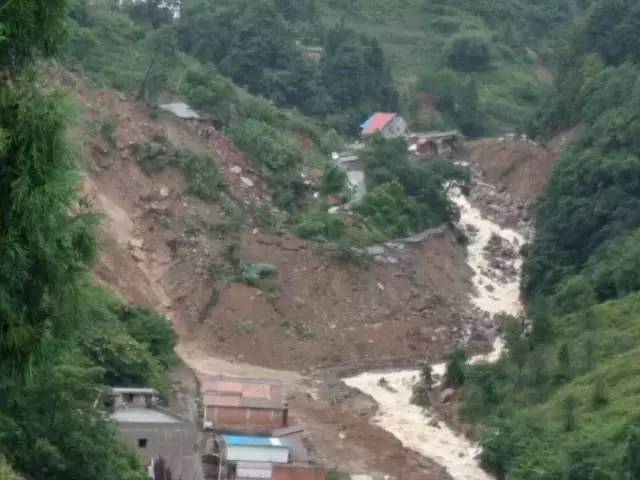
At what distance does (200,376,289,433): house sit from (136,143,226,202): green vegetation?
881cm

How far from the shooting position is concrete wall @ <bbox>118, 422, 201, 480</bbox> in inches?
717

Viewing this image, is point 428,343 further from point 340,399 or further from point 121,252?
point 121,252

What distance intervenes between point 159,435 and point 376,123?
88.4ft

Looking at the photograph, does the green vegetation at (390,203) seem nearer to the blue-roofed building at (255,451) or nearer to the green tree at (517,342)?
the green tree at (517,342)

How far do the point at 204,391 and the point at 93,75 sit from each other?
12.0 meters

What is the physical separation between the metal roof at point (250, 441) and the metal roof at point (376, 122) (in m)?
23.2

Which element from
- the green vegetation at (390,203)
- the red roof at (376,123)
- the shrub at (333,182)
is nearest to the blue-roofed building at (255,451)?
the green vegetation at (390,203)

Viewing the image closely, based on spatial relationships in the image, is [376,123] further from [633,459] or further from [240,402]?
[633,459]

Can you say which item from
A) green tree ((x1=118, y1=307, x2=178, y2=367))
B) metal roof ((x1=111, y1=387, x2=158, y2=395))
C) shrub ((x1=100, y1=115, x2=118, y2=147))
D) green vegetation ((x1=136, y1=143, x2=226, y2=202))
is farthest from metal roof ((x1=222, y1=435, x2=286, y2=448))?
shrub ((x1=100, y1=115, x2=118, y2=147))

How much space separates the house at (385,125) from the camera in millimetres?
43875

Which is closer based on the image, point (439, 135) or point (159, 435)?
point (159, 435)

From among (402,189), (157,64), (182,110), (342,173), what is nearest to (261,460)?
(342,173)

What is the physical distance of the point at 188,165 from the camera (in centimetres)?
3134

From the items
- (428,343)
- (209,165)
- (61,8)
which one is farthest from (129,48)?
(61,8)
